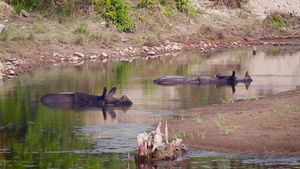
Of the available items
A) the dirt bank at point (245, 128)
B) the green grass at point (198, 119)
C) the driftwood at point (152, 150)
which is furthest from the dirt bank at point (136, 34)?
the driftwood at point (152, 150)

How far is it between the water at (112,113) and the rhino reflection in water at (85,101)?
1.26 feet

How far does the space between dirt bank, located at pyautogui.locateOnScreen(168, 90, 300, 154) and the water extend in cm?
42

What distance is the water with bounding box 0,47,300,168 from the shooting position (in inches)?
408

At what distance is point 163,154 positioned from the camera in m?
10.2

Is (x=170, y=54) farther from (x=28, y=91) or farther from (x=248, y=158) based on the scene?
(x=248, y=158)

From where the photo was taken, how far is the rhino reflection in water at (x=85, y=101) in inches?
643

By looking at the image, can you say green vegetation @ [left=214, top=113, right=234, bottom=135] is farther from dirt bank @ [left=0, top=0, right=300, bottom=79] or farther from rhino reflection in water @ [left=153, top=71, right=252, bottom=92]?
dirt bank @ [left=0, top=0, right=300, bottom=79]

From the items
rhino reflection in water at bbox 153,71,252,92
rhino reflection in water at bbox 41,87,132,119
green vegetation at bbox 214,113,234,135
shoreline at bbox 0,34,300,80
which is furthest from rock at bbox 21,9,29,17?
green vegetation at bbox 214,113,234,135

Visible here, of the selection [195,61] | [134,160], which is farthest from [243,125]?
[195,61]

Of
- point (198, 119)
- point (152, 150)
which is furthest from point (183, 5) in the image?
point (152, 150)

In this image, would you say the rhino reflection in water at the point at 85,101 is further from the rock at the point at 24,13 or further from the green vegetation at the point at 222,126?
the rock at the point at 24,13

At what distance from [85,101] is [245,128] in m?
5.94

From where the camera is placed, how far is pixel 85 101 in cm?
1655

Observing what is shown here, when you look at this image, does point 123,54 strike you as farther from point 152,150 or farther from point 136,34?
point 152,150
